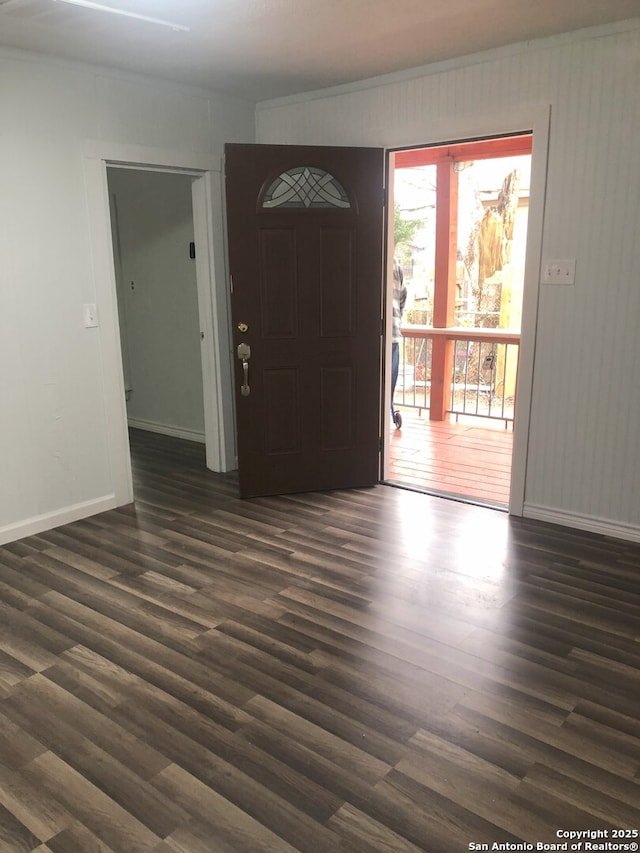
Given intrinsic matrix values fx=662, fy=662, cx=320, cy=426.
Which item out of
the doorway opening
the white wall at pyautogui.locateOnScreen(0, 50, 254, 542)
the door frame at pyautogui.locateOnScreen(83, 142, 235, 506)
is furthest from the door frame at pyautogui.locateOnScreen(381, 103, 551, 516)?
the white wall at pyautogui.locateOnScreen(0, 50, 254, 542)

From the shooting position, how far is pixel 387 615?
277cm

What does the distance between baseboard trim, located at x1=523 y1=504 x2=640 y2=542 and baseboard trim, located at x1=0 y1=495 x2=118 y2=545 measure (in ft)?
8.13

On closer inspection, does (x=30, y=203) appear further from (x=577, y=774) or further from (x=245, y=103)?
(x=577, y=774)

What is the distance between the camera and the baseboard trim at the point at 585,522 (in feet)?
11.3

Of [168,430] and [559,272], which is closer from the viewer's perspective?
[559,272]

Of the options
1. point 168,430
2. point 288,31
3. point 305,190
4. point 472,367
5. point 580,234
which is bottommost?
point 168,430

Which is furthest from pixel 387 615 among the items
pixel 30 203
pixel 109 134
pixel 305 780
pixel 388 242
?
pixel 109 134

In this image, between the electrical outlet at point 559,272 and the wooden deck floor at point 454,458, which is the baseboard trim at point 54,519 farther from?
the electrical outlet at point 559,272

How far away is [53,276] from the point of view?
11.6 ft

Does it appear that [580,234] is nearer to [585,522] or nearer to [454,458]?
[585,522]

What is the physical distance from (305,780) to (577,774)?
78 cm

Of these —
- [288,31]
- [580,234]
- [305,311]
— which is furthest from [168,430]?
[580,234]

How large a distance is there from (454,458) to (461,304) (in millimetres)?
2670

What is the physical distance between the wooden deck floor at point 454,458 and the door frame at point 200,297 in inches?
49.8
